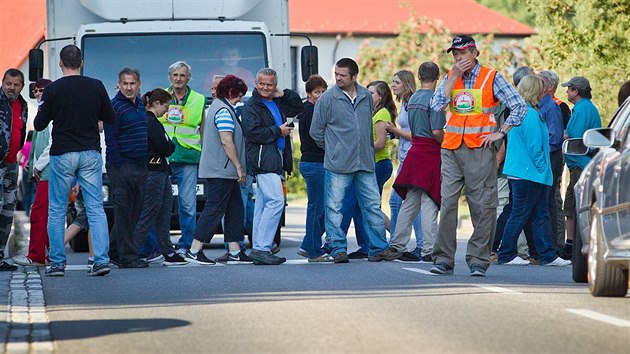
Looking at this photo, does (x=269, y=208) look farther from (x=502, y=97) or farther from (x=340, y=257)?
(x=502, y=97)

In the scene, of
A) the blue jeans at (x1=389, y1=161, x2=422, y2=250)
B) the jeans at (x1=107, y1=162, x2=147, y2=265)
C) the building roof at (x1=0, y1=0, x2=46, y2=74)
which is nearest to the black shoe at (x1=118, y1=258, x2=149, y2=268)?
the jeans at (x1=107, y1=162, x2=147, y2=265)

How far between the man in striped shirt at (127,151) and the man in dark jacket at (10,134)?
0.95 meters

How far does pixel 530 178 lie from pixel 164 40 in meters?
5.43

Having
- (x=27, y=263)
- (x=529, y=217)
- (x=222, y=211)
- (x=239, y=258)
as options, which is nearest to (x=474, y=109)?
(x=529, y=217)

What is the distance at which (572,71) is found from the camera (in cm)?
2380

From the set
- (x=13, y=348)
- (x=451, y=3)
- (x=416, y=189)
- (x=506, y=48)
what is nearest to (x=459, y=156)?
(x=416, y=189)

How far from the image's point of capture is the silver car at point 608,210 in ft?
34.3

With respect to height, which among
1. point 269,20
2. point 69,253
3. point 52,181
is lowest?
point 69,253

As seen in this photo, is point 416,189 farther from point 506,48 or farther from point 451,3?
point 451,3

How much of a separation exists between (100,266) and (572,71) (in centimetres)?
1205

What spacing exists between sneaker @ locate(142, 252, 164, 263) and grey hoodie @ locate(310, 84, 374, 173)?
187 centimetres

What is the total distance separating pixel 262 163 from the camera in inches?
591

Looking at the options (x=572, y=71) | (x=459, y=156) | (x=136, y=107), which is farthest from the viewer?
(x=572, y=71)

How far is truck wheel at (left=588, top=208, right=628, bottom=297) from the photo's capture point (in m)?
10.8
